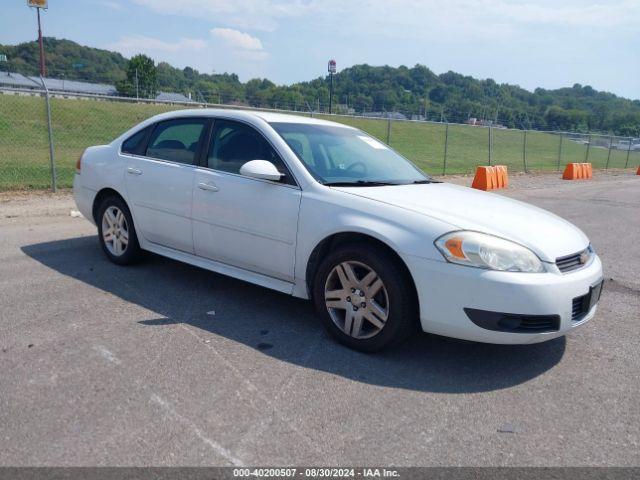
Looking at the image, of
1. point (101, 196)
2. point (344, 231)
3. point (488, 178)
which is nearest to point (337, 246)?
point (344, 231)

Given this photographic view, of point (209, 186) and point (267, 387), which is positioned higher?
point (209, 186)

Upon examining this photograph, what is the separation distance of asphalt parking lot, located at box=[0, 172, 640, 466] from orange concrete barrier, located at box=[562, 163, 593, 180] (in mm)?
15828

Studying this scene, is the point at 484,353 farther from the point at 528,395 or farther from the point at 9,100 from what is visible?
the point at 9,100

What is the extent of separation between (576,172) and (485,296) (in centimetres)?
1859

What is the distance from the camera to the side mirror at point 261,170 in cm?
411

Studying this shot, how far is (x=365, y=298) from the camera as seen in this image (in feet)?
12.3

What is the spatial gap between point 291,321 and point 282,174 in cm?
112

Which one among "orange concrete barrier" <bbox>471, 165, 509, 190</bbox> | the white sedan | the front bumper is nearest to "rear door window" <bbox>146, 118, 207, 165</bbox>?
the white sedan

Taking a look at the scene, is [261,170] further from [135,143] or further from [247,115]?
[135,143]

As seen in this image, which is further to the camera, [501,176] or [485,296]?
[501,176]

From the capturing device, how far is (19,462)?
2504mm

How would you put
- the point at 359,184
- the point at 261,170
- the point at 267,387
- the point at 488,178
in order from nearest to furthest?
1. the point at 267,387
2. the point at 261,170
3. the point at 359,184
4. the point at 488,178

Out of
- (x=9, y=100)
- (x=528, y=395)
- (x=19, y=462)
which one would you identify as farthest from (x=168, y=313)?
(x=9, y=100)

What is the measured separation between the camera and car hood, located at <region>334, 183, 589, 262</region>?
3584 mm
